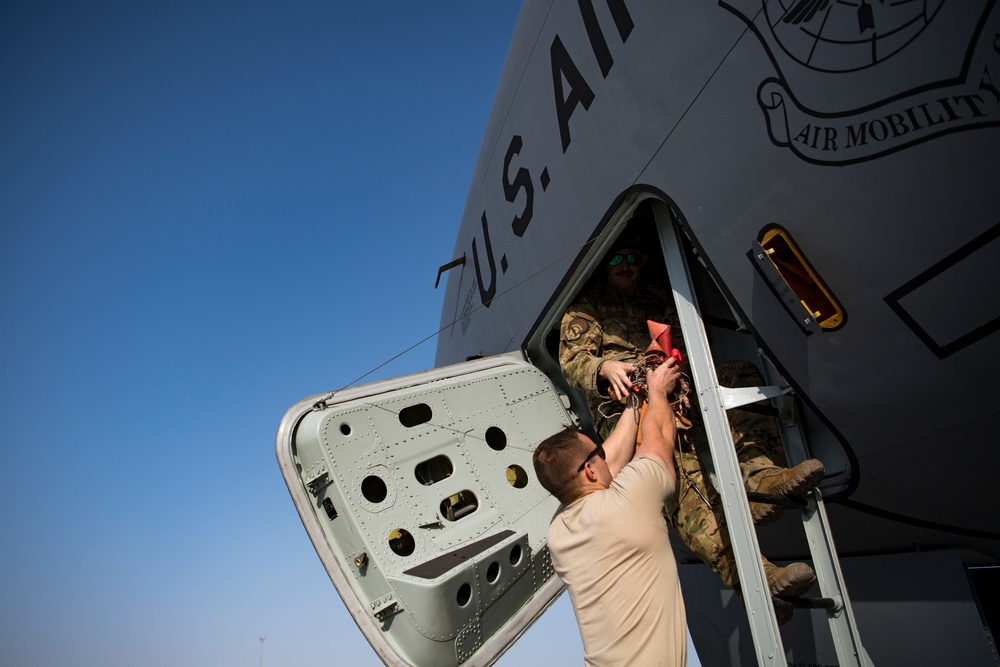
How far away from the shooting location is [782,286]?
8.29ft

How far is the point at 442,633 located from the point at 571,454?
137 cm

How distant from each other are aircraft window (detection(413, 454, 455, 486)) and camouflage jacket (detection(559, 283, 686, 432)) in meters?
0.90

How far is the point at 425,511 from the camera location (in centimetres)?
354

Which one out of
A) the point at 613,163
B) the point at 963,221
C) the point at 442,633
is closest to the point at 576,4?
the point at 613,163

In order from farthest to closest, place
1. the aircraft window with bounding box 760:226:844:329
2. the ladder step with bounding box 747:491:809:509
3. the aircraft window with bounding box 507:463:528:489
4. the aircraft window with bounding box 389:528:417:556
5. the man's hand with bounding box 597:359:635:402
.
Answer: the aircraft window with bounding box 507:463:528:489 → the aircraft window with bounding box 389:528:417:556 → the man's hand with bounding box 597:359:635:402 → the ladder step with bounding box 747:491:809:509 → the aircraft window with bounding box 760:226:844:329

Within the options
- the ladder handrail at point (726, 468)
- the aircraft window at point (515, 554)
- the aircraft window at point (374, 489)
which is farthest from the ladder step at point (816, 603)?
the aircraft window at point (374, 489)

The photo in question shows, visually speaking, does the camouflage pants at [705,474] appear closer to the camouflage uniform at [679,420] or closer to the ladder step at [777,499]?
the camouflage uniform at [679,420]

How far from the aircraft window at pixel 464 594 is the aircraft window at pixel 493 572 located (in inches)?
5.3

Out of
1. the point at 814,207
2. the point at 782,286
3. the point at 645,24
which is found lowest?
the point at 782,286

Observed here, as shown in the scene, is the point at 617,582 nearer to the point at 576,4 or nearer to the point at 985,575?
the point at 985,575

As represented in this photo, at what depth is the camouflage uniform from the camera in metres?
3.10

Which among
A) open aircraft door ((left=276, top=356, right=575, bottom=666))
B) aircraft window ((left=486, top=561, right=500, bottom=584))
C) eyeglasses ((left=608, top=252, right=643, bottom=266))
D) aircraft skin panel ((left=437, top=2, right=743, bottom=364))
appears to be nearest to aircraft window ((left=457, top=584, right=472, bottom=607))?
open aircraft door ((left=276, top=356, right=575, bottom=666))

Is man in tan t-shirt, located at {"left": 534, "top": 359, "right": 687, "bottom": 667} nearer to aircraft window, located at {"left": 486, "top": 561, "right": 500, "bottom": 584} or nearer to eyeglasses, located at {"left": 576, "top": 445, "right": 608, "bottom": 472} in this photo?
eyeglasses, located at {"left": 576, "top": 445, "right": 608, "bottom": 472}

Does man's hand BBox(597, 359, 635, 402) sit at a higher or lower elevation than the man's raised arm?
higher
